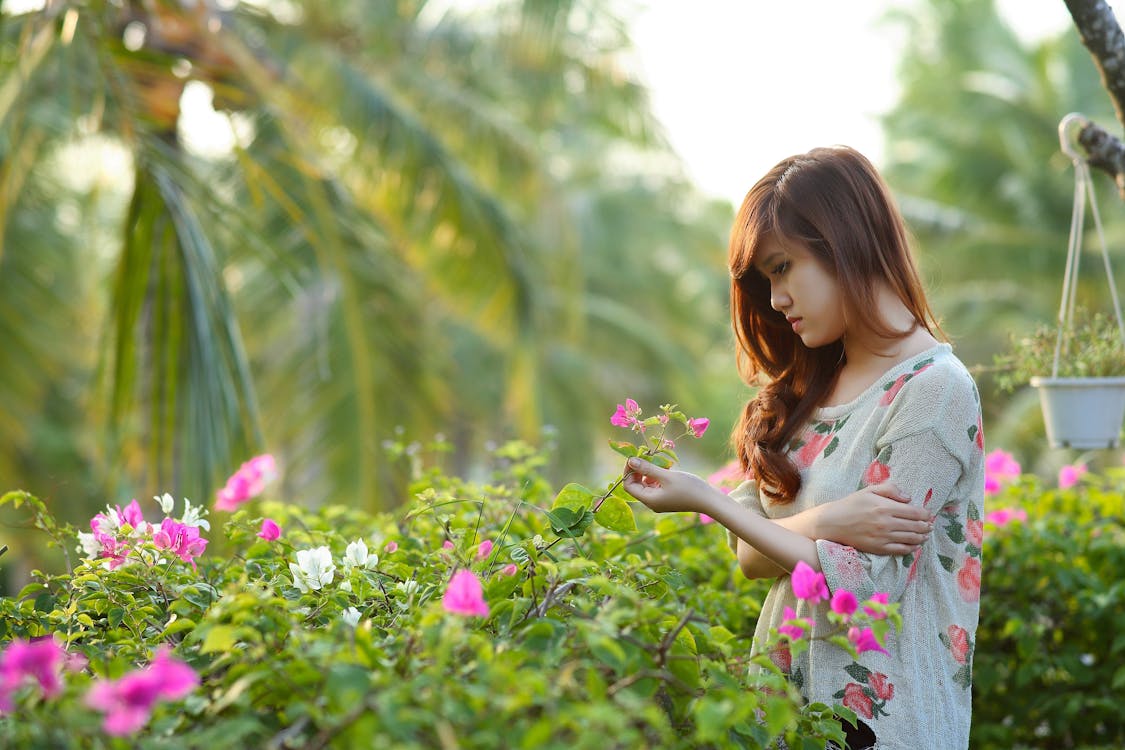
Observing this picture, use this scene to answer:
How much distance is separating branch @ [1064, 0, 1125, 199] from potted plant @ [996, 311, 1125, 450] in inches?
13.8

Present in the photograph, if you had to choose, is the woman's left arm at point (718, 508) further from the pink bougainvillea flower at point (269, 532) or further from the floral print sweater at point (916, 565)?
the pink bougainvillea flower at point (269, 532)

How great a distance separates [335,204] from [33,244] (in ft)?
17.0

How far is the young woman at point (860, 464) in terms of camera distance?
1.65 meters

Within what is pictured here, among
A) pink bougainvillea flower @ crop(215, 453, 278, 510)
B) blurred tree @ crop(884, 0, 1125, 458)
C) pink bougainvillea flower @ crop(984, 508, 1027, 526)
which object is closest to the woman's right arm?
pink bougainvillea flower @ crop(215, 453, 278, 510)

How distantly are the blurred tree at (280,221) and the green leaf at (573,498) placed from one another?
3.19 feet

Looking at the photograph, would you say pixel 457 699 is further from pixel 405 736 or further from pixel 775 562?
pixel 775 562

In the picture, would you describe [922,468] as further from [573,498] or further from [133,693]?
[133,693]

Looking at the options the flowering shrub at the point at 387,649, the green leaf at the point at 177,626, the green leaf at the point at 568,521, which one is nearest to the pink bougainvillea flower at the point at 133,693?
the flowering shrub at the point at 387,649

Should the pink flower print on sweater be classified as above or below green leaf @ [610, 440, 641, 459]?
below

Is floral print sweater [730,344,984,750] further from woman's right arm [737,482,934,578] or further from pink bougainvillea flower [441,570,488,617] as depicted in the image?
pink bougainvillea flower [441,570,488,617]

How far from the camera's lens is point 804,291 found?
181 cm

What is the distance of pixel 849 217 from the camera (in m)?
1.79

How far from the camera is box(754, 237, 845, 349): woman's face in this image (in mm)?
1804

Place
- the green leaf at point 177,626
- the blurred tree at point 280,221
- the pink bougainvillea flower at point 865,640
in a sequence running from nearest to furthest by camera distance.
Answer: the pink bougainvillea flower at point 865,640 → the green leaf at point 177,626 → the blurred tree at point 280,221
